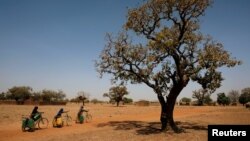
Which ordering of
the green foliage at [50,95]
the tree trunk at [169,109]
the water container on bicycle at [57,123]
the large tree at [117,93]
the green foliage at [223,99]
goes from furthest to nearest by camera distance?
1. the green foliage at [50,95]
2. the green foliage at [223,99]
3. the large tree at [117,93]
4. the water container on bicycle at [57,123]
5. the tree trunk at [169,109]

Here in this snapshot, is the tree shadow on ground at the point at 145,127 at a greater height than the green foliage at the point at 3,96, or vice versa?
the green foliage at the point at 3,96

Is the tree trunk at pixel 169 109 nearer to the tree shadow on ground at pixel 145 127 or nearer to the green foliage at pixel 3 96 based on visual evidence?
the tree shadow on ground at pixel 145 127

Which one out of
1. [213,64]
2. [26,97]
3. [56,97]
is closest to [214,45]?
[213,64]

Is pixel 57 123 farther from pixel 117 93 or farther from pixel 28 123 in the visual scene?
pixel 117 93

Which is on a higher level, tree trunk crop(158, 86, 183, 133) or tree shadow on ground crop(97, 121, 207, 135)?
tree trunk crop(158, 86, 183, 133)

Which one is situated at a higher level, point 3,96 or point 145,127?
point 3,96

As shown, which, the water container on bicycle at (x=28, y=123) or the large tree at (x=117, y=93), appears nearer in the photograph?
the water container on bicycle at (x=28, y=123)

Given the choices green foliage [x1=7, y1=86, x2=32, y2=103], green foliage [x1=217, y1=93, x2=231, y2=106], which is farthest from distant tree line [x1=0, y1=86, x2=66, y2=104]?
green foliage [x1=217, y1=93, x2=231, y2=106]

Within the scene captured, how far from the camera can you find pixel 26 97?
134000mm

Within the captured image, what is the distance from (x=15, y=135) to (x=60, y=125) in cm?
552

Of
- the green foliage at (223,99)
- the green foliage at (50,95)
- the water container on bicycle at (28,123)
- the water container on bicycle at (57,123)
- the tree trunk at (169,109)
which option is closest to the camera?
the water container on bicycle at (28,123)

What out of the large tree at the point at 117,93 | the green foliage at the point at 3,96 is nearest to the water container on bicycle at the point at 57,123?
the large tree at the point at 117,93

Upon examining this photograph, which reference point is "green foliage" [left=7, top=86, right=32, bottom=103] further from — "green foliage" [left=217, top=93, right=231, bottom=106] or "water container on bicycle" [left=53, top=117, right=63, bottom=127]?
"water container on bicycle" [left=53, top=117, right=63, bottom=127]

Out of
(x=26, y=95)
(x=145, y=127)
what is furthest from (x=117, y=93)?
(x=145, y=127)
